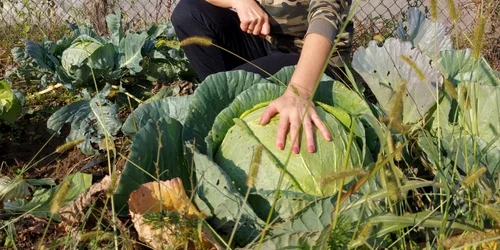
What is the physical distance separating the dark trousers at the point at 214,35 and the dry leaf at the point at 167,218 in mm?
1293

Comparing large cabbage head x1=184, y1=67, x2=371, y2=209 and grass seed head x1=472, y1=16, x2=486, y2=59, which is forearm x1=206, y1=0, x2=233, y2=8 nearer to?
large cabbage head x1=184, y1=67, x2=371, y2=209

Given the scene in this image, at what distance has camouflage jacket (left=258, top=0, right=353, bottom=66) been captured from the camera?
2682 mm

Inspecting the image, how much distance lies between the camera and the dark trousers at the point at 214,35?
10.4 feet

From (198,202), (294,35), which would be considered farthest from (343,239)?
(294,35)

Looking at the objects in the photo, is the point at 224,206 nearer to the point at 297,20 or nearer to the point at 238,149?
the point at 238,149

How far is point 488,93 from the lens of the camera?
238 cm

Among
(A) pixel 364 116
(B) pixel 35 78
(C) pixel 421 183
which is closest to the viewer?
(C) pixel 421 183

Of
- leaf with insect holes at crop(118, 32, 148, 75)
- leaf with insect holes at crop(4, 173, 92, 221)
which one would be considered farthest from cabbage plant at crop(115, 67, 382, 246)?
leaf with insect holes at crop(118, 32, 148, 75)

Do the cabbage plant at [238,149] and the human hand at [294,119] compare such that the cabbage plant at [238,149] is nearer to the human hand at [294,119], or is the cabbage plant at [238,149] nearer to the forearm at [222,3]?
the human hand at [294,119]

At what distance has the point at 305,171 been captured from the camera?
6.86ft

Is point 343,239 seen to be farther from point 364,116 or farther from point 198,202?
point 364,116

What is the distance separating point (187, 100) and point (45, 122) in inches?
52.7

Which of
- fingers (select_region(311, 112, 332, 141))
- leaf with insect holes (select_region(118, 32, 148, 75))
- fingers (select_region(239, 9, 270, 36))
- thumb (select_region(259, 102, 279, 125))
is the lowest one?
fingers (select_region(311, 112, 332, 141))

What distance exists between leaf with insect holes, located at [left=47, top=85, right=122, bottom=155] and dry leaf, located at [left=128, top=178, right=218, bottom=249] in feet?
3.77
